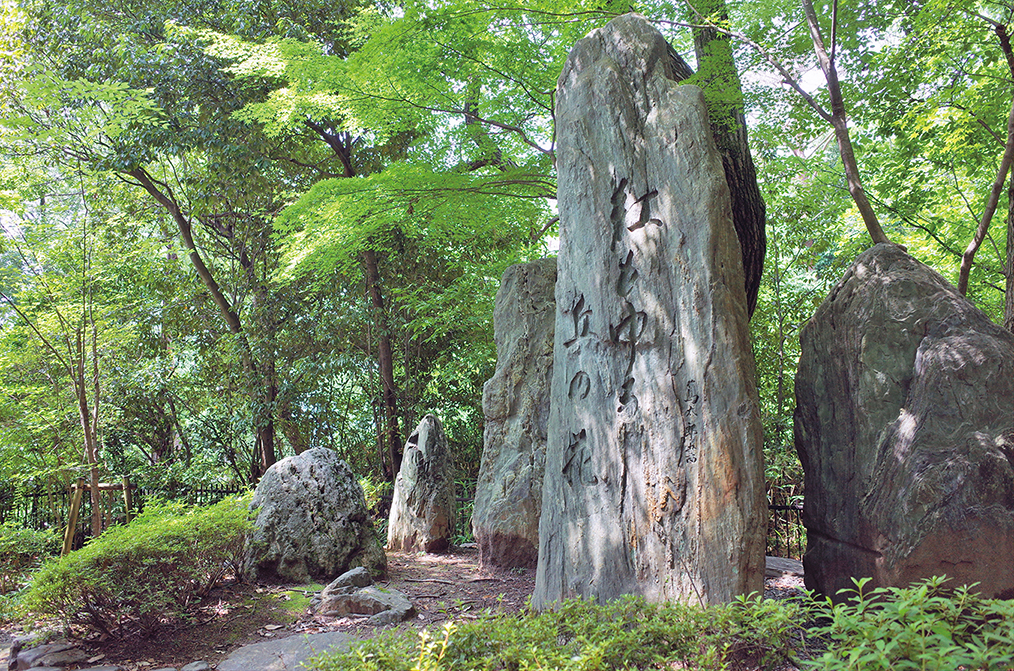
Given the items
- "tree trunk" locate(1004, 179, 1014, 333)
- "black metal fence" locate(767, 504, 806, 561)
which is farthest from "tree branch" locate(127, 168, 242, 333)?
"tree trunk" locate(1004, 179, 1014, 333)

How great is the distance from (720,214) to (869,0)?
13.7ft

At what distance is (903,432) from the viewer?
12.7ft

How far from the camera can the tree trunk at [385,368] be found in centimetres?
1080

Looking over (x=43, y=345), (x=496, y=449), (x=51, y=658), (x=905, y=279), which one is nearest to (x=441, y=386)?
(x=496, y=449)

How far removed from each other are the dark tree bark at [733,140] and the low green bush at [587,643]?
3.59 meters

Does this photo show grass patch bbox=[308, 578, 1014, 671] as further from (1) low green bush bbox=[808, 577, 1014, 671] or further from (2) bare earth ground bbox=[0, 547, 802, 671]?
(2) bare earth ground bbox=[0, 547, 802, 671]

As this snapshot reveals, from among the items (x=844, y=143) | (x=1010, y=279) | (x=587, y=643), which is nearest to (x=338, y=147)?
(x=844, y=143)

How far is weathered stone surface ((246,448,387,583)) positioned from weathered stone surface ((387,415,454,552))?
4.57 feet

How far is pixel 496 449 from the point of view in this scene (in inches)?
274

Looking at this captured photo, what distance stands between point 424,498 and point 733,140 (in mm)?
5247

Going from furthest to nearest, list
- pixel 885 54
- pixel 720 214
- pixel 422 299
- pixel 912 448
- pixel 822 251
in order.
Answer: pixel 422 299, pixel 822 251, pixel 885 54, pixel 720 214, pixel 912 448

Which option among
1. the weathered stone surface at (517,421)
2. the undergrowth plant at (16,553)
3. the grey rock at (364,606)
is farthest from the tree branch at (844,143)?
the undergrowth plant at (16,553)

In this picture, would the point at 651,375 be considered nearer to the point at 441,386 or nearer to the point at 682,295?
the point at 682,295

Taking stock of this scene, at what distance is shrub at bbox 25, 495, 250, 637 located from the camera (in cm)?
438
